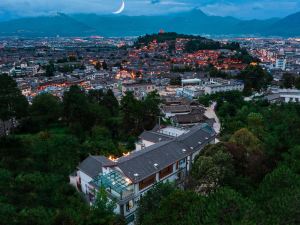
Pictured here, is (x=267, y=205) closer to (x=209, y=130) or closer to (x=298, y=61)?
(x=209, y=130)

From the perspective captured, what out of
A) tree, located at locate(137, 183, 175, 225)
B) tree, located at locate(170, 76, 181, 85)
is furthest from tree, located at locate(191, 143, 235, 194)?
tree, located at locate(170, 76, 181, 85)

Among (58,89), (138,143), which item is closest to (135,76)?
(58,89)

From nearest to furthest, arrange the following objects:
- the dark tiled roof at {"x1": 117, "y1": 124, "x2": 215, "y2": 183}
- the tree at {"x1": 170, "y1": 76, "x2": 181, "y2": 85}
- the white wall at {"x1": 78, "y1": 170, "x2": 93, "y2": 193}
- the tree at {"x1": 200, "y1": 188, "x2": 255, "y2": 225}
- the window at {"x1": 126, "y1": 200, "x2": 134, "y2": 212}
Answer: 1. the tree at {"x1": 200, "y1": 188, "x2": 255, "y2": 225}
2. the window at {"x1": 126, "y1": 200, "x2": 134, "y2": 212}
3. the dark tiled roof at {"x1": 117, "y1": 124, "x2": 215, "y2": 183}
4. the white wall at {"x1": 78, "y1": 170, "x2": 93, "y2": 193}
5. the tree at {"x1": 170, "y1": 76, "x2": 181, "y2": 85}

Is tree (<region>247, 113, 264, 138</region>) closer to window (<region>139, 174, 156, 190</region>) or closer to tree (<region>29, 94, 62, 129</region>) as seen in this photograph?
window (<region>139, 174, 156, 190</region>)

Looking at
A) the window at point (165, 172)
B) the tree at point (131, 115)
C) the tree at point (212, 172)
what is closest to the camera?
the tree at point (212, 172)

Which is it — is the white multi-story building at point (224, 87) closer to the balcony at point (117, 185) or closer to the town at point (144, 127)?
the town at point (144, 127)

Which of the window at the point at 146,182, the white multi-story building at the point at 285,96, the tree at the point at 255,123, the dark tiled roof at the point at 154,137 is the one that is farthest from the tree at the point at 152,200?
the white multi-story building at the point at 285,96
